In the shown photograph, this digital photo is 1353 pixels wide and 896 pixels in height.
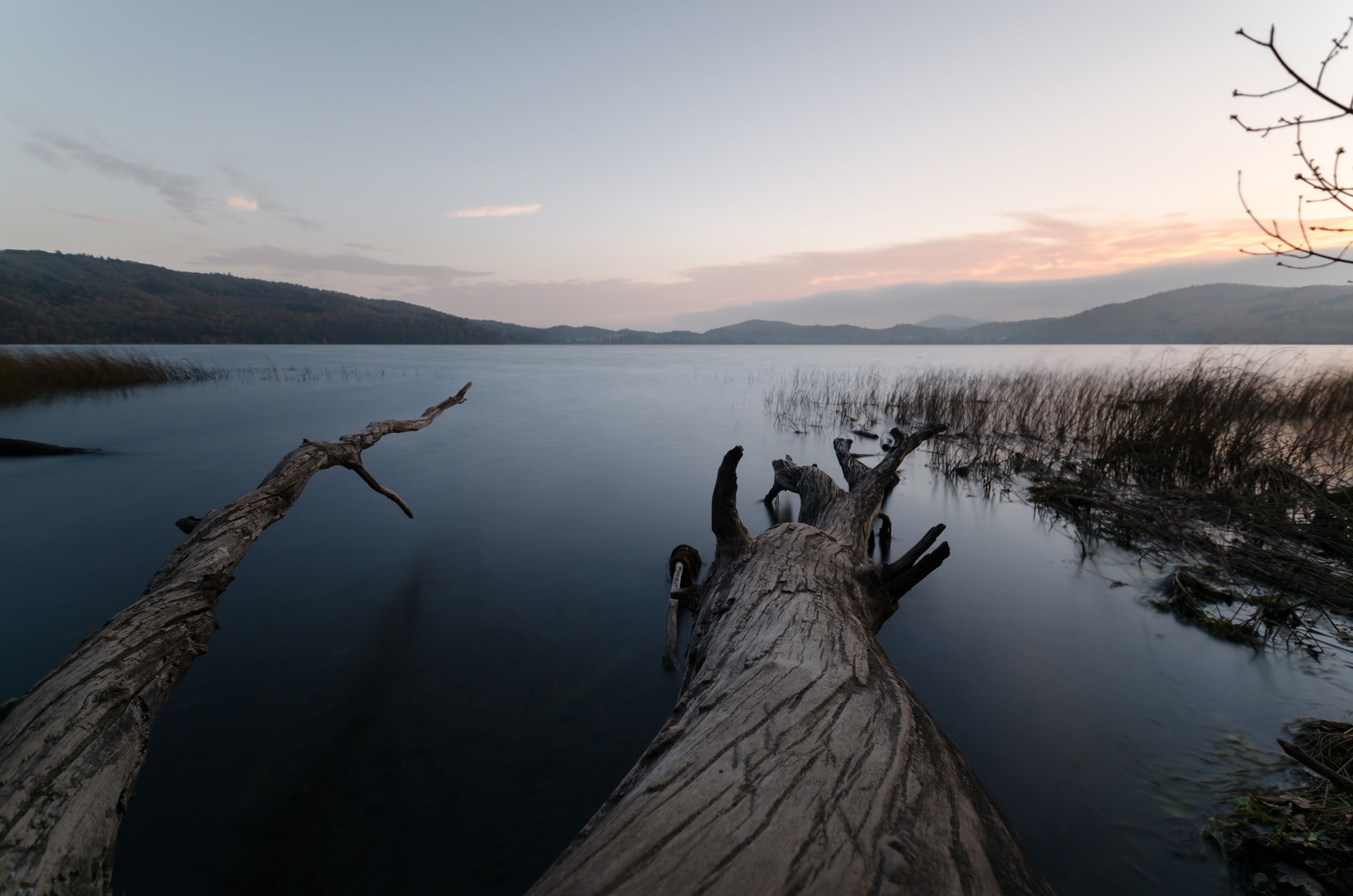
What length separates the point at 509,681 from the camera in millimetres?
2645

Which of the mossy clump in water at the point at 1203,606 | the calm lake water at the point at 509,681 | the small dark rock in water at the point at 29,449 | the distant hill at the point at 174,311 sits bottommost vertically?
the calm lake water at the point at 509,681

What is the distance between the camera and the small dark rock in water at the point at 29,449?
24.4 feet


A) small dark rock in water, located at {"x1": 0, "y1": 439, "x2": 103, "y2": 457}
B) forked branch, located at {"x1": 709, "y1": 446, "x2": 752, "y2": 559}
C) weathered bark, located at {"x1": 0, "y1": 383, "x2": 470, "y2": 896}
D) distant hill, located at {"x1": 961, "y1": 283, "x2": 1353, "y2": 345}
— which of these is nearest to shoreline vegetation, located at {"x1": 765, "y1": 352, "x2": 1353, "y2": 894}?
forked branch, located at {"x1": 709, "y1": 446, "x2": 752, "y2": 559}

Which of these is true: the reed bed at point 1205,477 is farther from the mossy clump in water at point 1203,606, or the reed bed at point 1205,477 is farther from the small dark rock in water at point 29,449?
the small dark rock in water at point 29,449

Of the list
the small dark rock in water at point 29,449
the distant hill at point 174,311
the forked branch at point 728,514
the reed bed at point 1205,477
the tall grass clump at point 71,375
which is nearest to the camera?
the forked branch at point 728,514

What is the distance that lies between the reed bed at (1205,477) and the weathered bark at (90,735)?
16.4 ft

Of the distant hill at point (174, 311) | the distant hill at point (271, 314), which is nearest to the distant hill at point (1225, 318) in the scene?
the distant hill at point (271, 314)

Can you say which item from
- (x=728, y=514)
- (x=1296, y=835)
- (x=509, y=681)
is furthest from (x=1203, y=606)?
(x=509, y=681)

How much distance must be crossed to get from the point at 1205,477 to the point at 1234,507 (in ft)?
4.73

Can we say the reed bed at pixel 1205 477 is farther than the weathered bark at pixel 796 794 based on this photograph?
Yes

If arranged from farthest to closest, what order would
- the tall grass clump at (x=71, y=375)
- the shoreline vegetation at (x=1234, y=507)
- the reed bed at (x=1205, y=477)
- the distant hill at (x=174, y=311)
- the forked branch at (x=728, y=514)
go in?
the distant hill at (x=174, y=311)
the tall grass clump at (x=71, y=375)
the reed bed at (x=1205, y=477)
the forked branch at (x=728, y=514)
the shoreline vegetation at (x=1234, y=507)

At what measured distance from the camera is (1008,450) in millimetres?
7617

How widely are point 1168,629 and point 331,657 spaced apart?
520 centimetres

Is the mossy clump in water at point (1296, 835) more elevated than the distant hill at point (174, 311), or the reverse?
the distant hill at point (174, 311)
